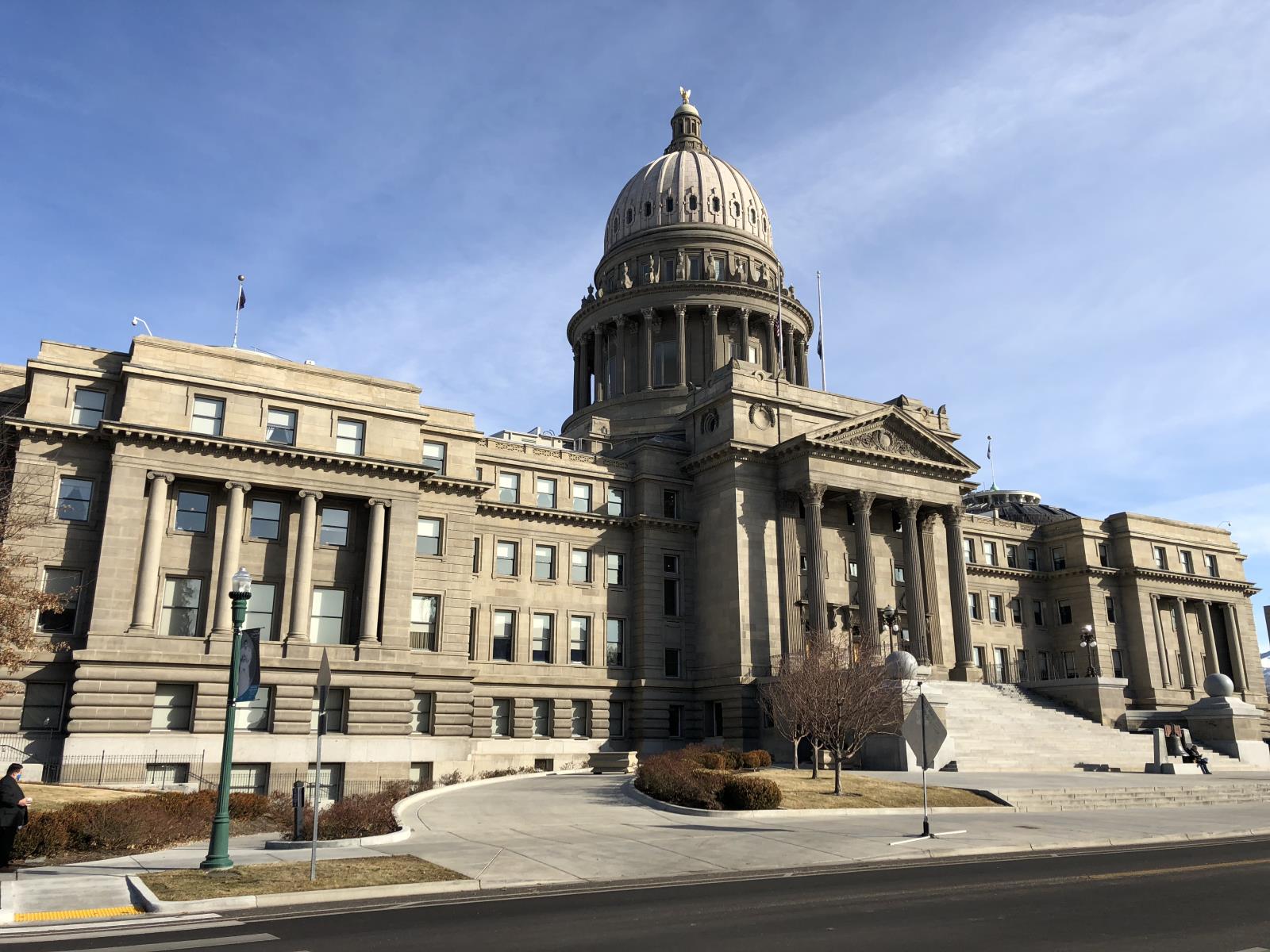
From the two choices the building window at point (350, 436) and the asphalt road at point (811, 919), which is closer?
the asphalt road at point (811, 919)

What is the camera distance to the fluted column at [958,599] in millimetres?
57688

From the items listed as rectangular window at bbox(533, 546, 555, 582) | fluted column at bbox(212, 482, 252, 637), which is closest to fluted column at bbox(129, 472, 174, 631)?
fluted column at bbox(212, 482, 252, 637)

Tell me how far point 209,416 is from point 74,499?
629 cm

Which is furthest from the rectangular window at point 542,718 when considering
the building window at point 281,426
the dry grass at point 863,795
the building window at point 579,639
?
the dry grass at point 863,795

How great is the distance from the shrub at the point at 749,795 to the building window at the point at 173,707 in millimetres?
23021

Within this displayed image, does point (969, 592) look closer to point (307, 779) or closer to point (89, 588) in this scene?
point (307, 779)

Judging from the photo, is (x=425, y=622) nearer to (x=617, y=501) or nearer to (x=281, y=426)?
(x=281, y=426)

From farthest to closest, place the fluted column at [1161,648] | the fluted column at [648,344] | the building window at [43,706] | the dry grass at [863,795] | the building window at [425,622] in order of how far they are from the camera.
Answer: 1. the fluted column at [648,344]
2. the fluted column at [1161,648]
3. the building window at [425,622]
4. the building window at [43,706]
5. the dry grass at [863,795]

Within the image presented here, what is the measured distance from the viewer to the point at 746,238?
85188mm

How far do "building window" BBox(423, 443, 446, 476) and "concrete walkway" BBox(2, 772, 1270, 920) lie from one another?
762 inches

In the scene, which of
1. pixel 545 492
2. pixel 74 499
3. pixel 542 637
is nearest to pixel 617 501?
pixel 545 492

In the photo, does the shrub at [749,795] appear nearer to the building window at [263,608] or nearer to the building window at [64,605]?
the building window at [263,608]

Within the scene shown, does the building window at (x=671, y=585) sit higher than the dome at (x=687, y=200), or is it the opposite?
the dome at (x=687, y=200)

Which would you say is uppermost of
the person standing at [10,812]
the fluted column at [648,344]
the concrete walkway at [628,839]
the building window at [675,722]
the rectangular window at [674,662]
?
the fluted column at [648,344]
